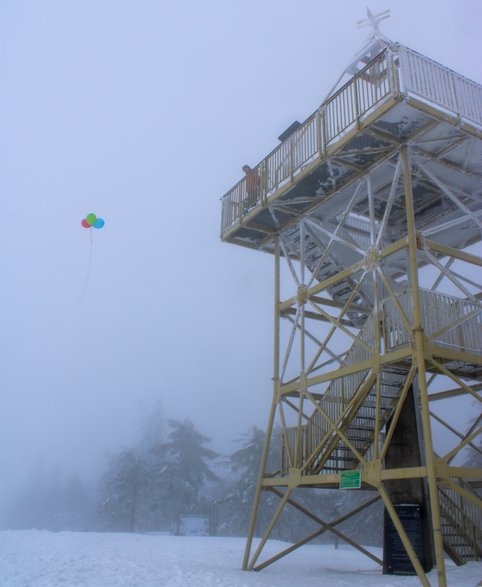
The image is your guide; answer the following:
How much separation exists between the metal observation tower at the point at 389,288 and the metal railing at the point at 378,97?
0.13 ft

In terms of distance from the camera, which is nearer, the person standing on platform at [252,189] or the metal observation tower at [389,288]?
the metal observation tower at [389,288]

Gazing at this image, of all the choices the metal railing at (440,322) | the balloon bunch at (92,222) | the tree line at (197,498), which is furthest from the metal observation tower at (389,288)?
the tree line at (197,498)

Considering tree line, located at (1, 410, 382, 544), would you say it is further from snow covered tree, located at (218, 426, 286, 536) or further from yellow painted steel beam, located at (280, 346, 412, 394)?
yellow painted steel beam, located at (280, 346, 412, 394)

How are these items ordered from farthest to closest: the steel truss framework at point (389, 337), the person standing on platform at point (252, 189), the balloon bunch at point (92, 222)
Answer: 1. the balloon bunch at point (92, 222)
2. the person standing on platform at point (252, 189)
3. the steel truss framework at point (389, 337)

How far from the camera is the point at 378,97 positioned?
13664 mm

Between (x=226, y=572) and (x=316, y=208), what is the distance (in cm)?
1075

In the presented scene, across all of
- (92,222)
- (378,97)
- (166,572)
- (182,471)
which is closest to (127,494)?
(182,471)

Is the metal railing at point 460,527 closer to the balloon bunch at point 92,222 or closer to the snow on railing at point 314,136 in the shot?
the snow on railing at point 314,136

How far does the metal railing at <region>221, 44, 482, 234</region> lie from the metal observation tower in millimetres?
40

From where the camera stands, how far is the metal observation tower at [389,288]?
13.2 m

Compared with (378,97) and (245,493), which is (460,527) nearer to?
(378,97)

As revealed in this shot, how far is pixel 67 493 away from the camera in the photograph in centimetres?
10538

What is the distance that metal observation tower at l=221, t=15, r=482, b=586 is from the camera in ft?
43.2

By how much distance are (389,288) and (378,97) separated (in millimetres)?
4553
